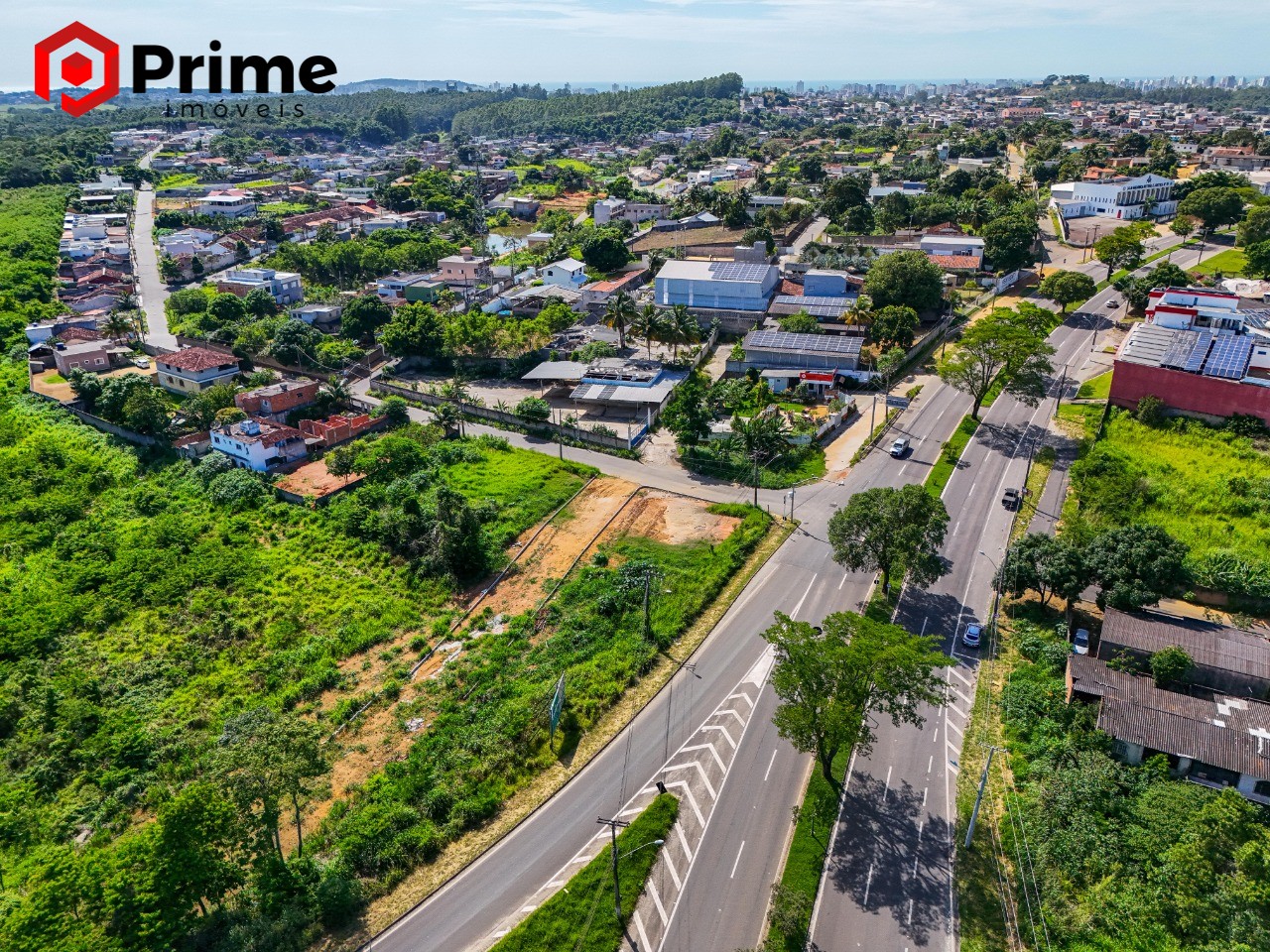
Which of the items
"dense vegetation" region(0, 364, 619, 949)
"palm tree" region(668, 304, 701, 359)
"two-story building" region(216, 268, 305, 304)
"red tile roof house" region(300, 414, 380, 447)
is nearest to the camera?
"dense vegetation" region(0, 364, 619, 949)

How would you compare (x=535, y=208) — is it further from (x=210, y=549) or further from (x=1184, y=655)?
(x=1184, y=655)

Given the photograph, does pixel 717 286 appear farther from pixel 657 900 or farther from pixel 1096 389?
pixel 657 900

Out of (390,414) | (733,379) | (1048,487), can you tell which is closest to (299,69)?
(390,414)

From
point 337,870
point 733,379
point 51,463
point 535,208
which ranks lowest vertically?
point 337,870

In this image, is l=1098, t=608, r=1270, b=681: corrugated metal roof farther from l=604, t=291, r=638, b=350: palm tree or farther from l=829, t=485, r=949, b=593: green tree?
l=604, t=291, r=638, b=350: palm tree

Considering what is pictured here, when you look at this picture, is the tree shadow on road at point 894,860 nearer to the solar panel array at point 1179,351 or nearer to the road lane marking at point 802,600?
the road lane marking at point 802,600

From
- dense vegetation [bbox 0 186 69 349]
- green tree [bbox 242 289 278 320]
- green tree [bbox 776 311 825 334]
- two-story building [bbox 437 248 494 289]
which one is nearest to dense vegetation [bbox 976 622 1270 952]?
green tree [bbox 776 311 825 334]
